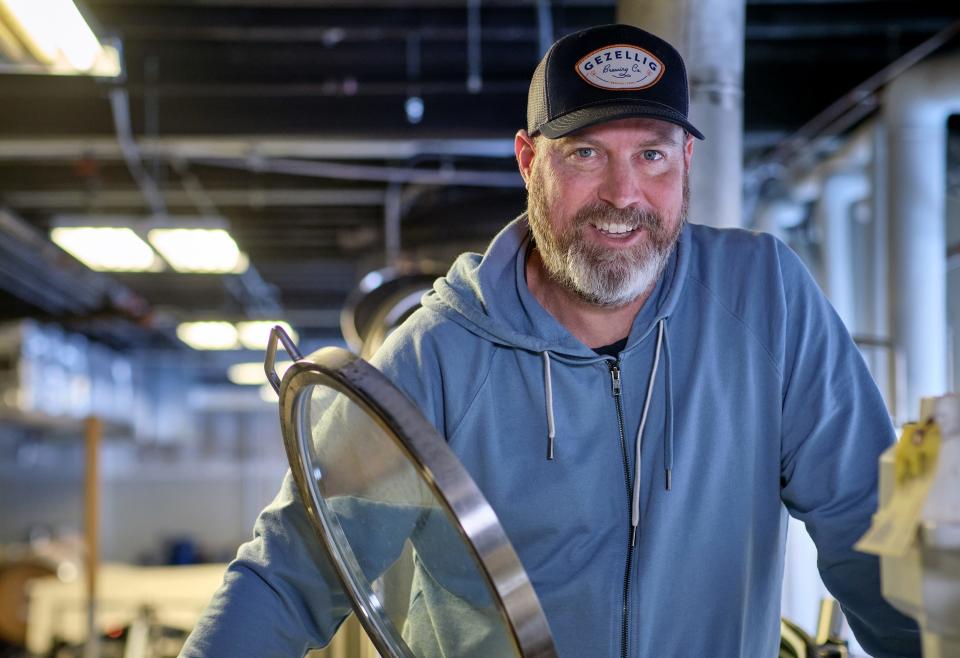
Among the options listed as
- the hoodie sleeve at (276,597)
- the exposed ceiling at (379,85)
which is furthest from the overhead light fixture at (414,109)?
the hoodie sleeve at (276,597)

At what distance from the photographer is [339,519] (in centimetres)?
137

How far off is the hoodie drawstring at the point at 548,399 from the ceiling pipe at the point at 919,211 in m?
3.17

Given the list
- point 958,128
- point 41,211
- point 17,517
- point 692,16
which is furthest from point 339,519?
point 17,517

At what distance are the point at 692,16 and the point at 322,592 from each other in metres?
2.03

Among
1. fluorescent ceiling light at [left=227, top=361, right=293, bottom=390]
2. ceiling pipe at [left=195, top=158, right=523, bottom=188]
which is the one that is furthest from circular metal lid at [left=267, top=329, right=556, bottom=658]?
fluorescent ceiling light at [left=227, top=361, right=293, bottom=390]

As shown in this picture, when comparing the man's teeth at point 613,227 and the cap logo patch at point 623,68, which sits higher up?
the cap logo patch at point 623,68

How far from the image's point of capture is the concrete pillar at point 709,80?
9.35ft

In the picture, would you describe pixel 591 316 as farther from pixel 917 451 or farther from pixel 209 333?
pixel 209 333

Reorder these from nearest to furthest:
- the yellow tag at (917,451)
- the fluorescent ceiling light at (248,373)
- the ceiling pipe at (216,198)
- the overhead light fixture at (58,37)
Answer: the yellow tag at (917,451) → the overhead light fixture at (58,37) → the ceiling pipe at (216,198) → the fluorescent ceiling light at (248,373)

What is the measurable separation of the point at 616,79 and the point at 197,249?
189 inches

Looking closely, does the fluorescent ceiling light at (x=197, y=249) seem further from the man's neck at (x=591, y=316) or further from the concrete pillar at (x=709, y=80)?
the man's neck at (x=591, y=316)

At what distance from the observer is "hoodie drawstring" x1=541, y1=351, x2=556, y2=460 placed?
1.44m

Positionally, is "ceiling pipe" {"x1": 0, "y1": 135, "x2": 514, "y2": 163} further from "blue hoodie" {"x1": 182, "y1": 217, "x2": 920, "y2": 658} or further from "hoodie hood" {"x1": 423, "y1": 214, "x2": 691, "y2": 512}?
"blue hoodie" {"x1": 182, "y1": 217, "x2": 920, "y2": 658}

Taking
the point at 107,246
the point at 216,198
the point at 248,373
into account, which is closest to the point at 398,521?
the point at 107,246
